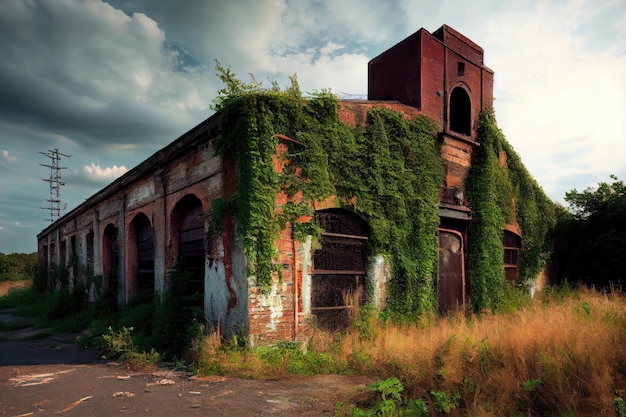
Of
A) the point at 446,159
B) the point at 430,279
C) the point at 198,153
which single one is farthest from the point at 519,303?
the point at 198,153

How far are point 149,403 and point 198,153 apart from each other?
5154 mm

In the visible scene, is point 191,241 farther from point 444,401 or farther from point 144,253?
point 444,401

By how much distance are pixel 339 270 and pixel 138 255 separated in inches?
282

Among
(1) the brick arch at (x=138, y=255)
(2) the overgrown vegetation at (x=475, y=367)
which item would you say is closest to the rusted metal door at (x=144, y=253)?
(1) the brick arch at (x=138, y=255)

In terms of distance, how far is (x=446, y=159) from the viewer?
34.3 feet

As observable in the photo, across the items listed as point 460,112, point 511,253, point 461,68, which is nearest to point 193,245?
point 460,112

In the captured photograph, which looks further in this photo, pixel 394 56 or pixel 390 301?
pixel 394 56

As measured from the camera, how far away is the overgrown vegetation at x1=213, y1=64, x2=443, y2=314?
7.10 metres

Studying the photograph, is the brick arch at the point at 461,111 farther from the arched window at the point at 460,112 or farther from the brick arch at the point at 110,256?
the brick arch at the point at 110,256

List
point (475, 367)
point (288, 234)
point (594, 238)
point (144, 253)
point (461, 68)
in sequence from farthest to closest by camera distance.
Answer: point (594, 238)
point (144, 253)
point (461, 68)
point (288, 234)
point (475, 367)

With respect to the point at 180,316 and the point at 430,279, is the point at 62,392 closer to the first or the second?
the point at 180,316

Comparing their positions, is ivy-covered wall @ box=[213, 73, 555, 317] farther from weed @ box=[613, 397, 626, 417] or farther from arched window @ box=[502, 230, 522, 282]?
weed @ box=[613, 397, 626, 417]

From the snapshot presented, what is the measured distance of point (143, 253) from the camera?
11922 mm

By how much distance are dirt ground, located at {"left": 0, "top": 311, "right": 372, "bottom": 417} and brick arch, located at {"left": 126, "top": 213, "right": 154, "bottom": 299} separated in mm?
4456
